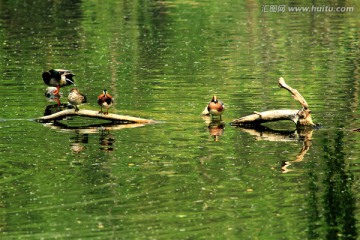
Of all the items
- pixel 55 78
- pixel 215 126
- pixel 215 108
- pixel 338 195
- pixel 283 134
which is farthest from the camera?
pixel 55 78

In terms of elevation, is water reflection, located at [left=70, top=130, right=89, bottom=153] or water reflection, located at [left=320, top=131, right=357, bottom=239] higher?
water reflection, located at [left=70, top=130, right=89, bottom=153]

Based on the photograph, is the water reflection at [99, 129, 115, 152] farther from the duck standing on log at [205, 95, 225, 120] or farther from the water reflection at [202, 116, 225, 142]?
the duck standing on log at [205, 95, 225, 120]

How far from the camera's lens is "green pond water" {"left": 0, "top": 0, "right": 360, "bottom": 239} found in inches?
797

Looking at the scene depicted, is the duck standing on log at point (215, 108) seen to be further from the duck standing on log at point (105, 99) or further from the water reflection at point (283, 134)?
the duck standing on log at point (105, 99)

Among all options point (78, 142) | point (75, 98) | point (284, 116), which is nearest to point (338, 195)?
point (284, 116)

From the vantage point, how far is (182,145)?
27203 mm

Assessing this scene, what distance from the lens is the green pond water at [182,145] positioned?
66.4 feet

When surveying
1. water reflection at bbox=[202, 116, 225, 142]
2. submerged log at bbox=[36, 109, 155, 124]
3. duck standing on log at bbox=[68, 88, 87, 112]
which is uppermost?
duck standing on log at bbox=[68, 88, 87, 112]

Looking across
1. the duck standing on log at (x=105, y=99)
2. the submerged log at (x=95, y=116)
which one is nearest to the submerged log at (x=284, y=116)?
the submerged log at (x=95, y=116)

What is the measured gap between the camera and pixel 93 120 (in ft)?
103

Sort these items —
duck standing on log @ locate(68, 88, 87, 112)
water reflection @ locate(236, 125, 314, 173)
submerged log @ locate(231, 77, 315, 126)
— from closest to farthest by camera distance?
1. water reflection @ locate(236, 125, 314, 173)
2. submerged log @ locate(231, 77, 315, 126)
3. duck standing on log @ locate(68, 88, 87, 112)

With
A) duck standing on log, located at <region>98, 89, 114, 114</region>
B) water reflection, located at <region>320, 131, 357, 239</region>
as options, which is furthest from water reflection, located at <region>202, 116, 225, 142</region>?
water reflection, located at <region>320, 131, 357, 239</region>

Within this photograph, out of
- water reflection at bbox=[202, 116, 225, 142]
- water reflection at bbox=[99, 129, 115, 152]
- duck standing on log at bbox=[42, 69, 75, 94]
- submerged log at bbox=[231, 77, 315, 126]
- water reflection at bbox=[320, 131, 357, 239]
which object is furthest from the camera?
duck standing on log at bbox=[42, 69, 75, 94]

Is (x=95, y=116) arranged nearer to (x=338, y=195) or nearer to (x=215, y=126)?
(x=215, y=126)
